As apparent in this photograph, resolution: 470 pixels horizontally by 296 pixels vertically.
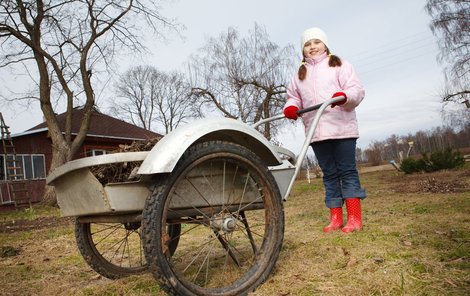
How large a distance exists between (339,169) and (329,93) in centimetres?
66

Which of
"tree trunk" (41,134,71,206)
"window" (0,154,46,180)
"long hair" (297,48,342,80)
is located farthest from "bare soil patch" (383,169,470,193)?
"window" (0,154,46,180)

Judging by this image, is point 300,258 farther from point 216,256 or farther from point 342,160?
point 342,160

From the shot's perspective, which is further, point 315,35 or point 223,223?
point 315,35

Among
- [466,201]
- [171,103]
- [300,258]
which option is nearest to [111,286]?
[300,258]

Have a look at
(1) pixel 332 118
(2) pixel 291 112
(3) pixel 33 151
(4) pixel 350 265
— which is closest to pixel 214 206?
(4) pixel 350 265

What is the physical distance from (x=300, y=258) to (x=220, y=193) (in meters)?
0.84

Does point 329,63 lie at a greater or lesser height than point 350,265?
greater

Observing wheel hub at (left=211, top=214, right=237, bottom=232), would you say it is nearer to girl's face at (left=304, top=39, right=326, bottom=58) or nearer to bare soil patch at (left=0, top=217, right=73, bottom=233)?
girl's face at (left=304, top=39, right=326, bottom=58)

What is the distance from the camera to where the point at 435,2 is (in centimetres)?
2031

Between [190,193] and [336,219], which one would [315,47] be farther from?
[190,193]

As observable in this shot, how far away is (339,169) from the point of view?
346cm

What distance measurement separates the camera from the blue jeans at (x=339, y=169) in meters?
3.38

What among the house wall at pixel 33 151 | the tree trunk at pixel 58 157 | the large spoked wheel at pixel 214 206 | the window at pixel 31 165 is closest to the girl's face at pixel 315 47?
the large spoked wheel at pixel 214 206

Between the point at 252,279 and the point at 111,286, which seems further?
the point at 111,286
